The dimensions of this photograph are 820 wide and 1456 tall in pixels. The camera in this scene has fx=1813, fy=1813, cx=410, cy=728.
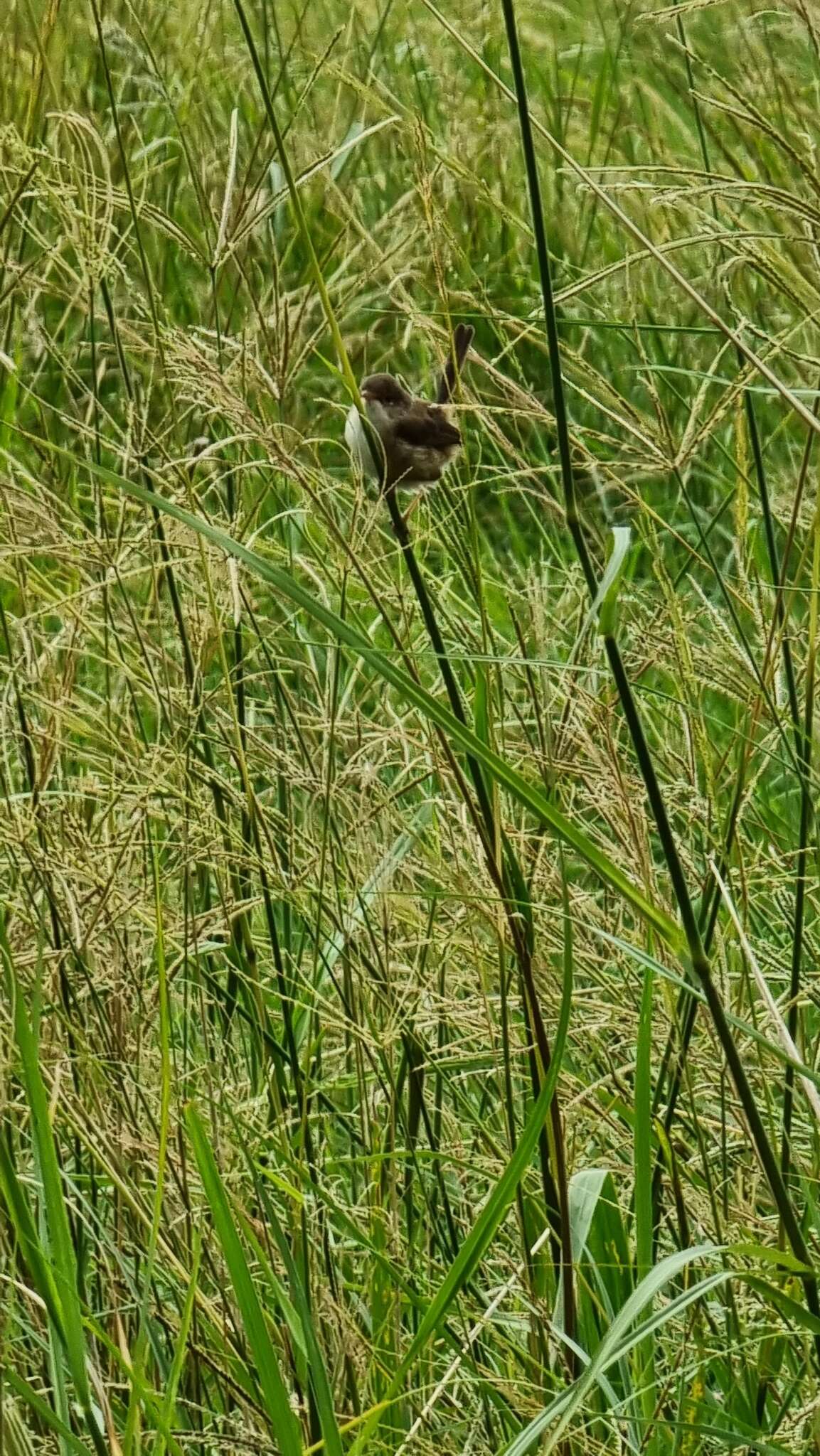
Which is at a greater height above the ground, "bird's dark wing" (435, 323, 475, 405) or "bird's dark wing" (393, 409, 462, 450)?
"bird's dark wing" (435, 323, 475, 405)

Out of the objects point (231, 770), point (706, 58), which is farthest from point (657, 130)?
point (231, 770)

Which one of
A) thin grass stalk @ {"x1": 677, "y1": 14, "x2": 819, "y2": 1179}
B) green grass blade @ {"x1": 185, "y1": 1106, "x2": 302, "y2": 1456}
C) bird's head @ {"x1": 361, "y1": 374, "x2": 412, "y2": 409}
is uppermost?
bird's head @ {"x1": 361, "y1": 374, "x2": 412, "y2": 409}

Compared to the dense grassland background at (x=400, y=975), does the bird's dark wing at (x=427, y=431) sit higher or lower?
higher

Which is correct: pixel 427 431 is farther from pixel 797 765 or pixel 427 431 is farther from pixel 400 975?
pixel 400 975

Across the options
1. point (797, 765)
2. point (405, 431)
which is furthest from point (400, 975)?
point (405, 431)

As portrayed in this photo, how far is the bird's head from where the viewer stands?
105 centimetres

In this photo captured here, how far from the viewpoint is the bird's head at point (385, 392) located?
1054mm

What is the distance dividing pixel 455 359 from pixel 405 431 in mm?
51

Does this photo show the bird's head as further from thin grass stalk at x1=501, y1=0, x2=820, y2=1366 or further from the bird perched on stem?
thin grass stalk at x1=501, y1=0, x2=820, y2=1366

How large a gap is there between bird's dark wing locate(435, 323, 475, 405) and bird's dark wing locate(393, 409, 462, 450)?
17 millimetres

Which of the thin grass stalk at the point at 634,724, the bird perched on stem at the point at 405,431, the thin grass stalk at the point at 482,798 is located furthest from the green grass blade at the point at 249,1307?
the bird perched on stem at the point at 405,431

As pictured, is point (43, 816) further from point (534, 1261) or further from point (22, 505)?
point (534, 1261)

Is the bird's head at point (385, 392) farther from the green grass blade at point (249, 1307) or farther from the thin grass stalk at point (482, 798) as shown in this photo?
the green grass blade at point (249, 1307)

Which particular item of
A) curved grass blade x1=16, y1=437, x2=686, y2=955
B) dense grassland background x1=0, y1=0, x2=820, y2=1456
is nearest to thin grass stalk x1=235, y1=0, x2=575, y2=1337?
dense grassland background x1=0, y1=0, x2=820, y2=1456
